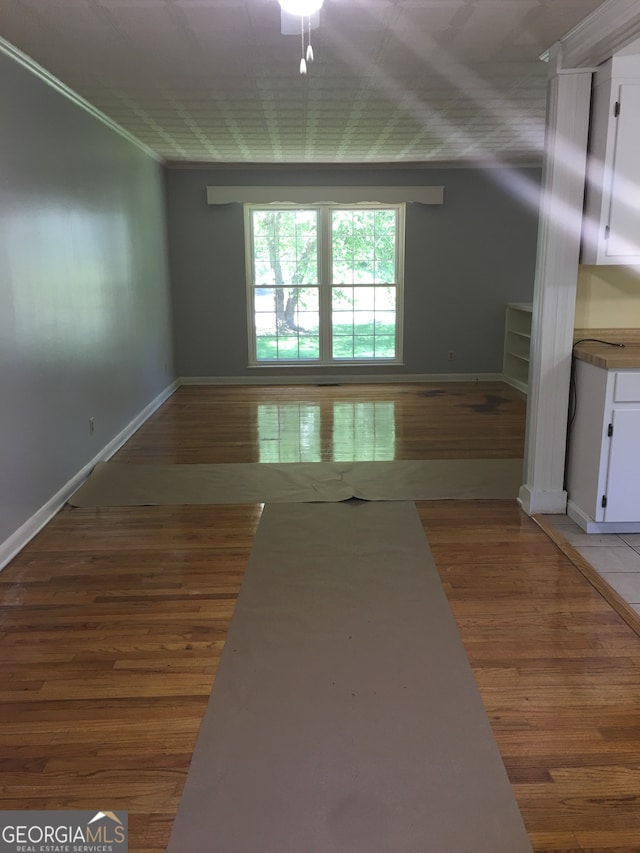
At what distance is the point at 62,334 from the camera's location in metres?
3.91

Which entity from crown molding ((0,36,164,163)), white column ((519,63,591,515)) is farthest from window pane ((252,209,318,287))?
white column ((519,63,591,515))

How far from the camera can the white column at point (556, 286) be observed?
125 inches

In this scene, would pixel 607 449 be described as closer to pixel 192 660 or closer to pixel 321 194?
pixel 192 660

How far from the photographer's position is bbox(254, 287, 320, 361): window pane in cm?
779

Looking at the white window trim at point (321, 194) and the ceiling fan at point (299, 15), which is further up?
the ceiling fan at point (299, 15)

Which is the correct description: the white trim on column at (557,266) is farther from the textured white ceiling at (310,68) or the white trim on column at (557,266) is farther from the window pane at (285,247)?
the window pane at (285,247)

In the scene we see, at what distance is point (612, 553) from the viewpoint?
3.10m

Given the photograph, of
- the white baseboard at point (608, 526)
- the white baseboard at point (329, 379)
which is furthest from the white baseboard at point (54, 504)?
the white baseboard at point (608, 526)

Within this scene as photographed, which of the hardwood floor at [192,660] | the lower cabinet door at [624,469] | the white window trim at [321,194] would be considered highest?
the white window trim at [321,194]

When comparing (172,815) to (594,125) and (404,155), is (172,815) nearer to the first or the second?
(594,125)

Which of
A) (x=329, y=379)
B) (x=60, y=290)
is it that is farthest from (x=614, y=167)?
(x=329, y=379)

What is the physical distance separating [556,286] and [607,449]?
0.86 meters

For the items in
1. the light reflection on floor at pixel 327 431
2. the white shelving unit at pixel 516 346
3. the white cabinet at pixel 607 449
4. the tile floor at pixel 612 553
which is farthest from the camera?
the white shelving unit at pixel 516 346

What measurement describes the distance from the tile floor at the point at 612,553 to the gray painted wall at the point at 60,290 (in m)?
2.74
